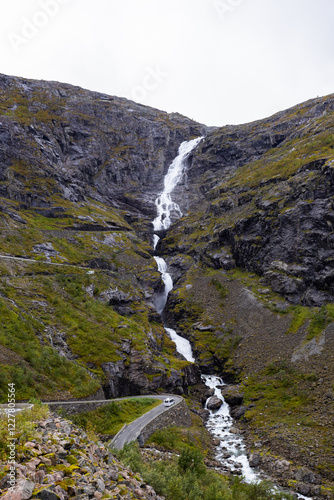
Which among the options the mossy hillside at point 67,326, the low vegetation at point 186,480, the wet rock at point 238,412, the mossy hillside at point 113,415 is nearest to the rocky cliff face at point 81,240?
the mossy hillside at point 67,326

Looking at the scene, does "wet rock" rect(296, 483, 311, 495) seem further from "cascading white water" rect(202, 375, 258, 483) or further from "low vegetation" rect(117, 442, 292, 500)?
"low vegetation" rect(117, 442, 292, 500)

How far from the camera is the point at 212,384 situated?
5662 cm

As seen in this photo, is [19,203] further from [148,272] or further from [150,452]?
[150,452]

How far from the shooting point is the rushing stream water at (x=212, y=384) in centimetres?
3305

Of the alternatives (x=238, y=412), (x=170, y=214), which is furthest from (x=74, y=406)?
(x=170, y=214)

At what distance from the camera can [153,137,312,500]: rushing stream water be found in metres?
33.1

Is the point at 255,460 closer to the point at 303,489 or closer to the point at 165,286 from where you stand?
the point at 303,489

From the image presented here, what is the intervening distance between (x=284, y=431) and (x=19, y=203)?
99374 mm

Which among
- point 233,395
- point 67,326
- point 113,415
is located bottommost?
point 233,395

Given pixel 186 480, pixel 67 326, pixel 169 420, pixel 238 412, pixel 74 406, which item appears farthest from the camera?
pixel 67 326

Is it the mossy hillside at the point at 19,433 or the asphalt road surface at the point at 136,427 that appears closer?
the mossy hillside at the point at 19,433

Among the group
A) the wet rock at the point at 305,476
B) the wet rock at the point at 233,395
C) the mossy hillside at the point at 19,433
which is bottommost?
the wet rock at the point at 233,395

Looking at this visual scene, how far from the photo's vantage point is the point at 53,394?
30.4m

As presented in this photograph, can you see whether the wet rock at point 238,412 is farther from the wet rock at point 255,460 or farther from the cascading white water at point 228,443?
the wet rock at point 255,460
